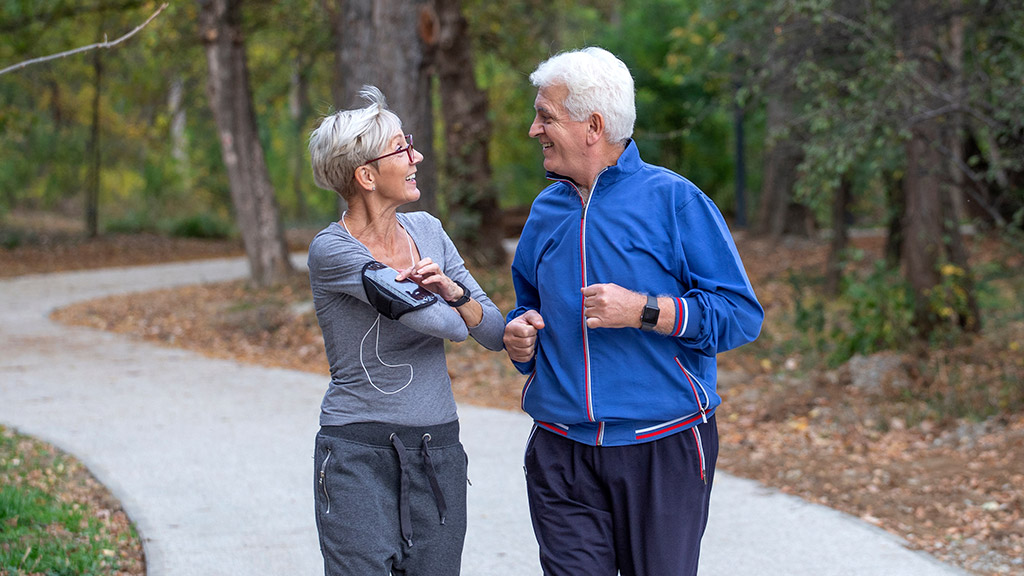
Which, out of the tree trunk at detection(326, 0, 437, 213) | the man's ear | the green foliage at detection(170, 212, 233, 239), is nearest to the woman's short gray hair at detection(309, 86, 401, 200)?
the man's ear

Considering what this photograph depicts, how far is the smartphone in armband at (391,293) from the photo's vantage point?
2600 millimetres

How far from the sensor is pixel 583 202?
279cm

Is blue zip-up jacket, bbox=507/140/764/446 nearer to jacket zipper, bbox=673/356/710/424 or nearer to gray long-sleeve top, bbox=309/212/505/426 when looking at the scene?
jacket zipper, bbox=673/356/710/424

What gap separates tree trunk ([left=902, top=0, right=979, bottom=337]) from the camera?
8.11m

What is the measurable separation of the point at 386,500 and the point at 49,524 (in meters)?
2.71

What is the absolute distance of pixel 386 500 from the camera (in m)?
2.78

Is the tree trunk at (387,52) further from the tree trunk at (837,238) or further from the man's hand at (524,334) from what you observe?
the man's hand at (524,334)

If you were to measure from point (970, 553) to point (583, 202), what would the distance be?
322 centimetres

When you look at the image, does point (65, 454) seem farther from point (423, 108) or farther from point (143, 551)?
point (423, 108)

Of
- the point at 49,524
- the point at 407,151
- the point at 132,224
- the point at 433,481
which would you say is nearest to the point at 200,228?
the point at 132,224

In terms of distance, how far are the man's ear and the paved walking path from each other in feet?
8.18

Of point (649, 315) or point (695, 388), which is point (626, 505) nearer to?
point (695, 388)

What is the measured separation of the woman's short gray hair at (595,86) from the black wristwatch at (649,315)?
0.47 meters

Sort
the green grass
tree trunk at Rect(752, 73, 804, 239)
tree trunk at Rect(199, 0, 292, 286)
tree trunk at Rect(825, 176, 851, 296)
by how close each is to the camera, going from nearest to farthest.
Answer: the green grass, tree trunk at Rect(825, 176, 851, 296), tree trunk at Rect(199, 0, 292, 286), tree trunk at Rect(752, 73, 804, 239)
